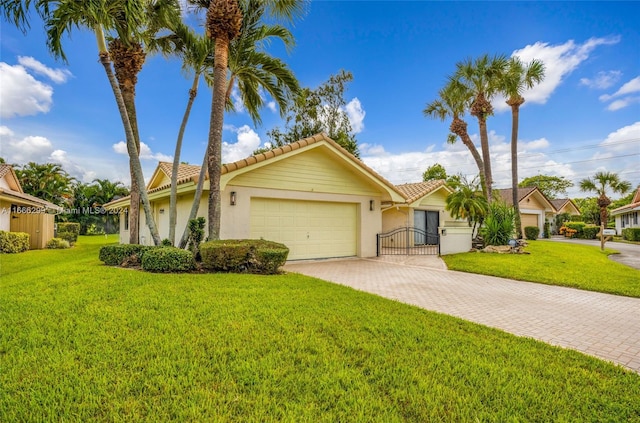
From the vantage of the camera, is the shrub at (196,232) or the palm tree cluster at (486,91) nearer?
the shrub at (196,232)

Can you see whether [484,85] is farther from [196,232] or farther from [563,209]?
[563,209]

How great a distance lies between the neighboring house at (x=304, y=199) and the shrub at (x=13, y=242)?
812 cm

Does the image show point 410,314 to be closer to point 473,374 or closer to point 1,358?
point 473,374

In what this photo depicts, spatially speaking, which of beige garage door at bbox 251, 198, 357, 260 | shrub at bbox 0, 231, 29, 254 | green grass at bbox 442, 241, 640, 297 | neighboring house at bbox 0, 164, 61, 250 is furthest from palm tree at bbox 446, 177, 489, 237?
neighboring house at bbox 0, 164, 61, 250

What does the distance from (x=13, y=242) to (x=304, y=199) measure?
15.6m

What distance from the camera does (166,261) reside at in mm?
8398

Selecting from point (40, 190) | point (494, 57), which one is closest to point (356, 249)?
point (494, 57)

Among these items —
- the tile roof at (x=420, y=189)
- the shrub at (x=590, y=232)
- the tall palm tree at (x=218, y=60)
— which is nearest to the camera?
the tall palm tree at (x=218, y=60)

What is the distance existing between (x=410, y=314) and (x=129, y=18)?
1028 centimetres

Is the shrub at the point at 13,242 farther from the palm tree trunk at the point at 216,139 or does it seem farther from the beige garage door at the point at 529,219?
the beige garage door at the point at 529,219

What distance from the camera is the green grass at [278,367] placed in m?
2.70

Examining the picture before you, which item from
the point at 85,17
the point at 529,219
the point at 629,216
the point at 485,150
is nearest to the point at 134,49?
the point at 85,17

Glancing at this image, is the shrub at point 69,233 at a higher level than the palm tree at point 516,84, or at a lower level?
lower

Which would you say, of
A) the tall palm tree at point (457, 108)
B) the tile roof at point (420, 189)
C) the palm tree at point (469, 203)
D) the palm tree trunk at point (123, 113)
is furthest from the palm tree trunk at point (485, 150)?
the palm tree trunk at point (123, 113)
